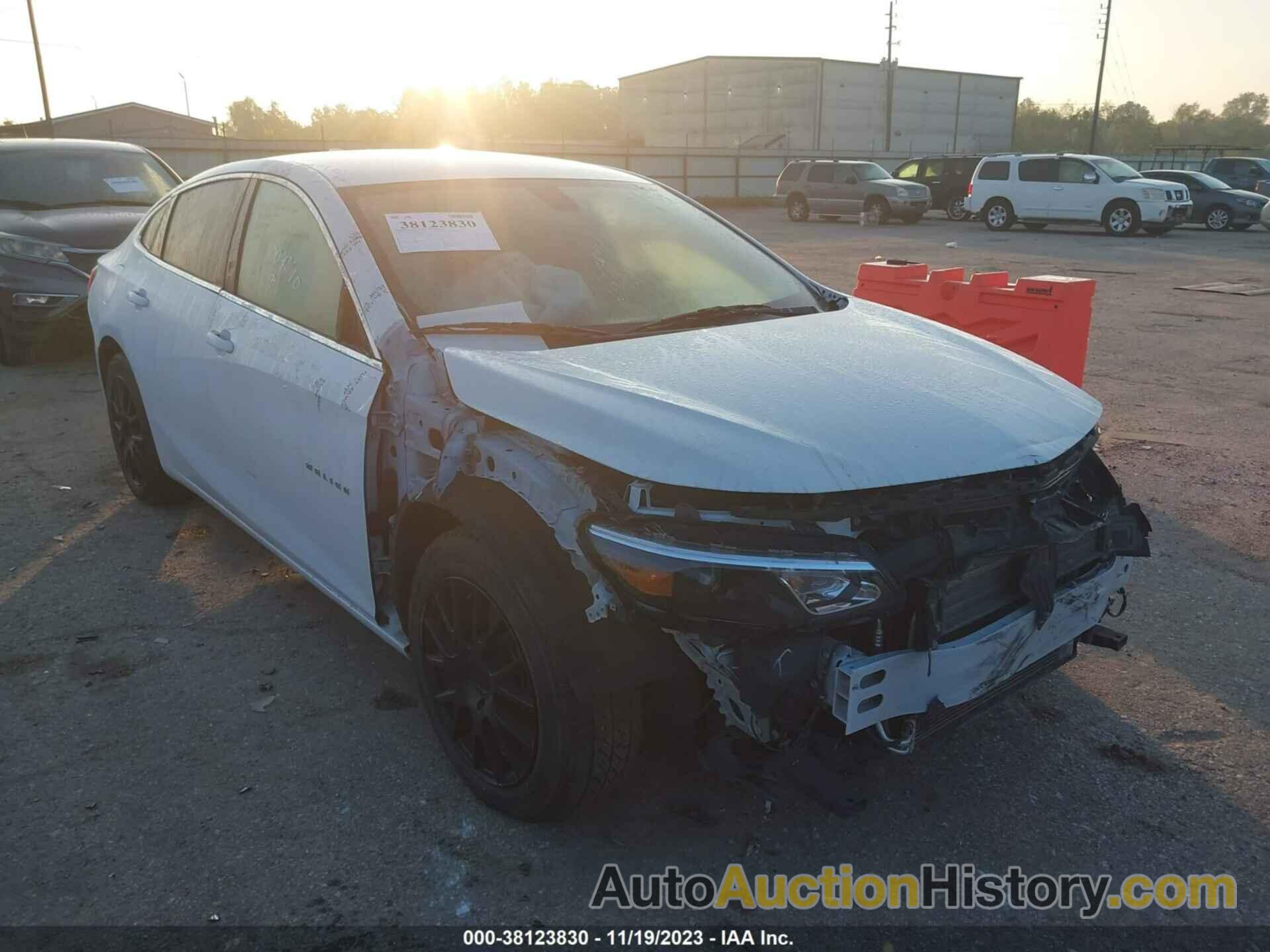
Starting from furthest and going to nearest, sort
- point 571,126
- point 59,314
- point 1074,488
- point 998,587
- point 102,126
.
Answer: point 571,126 → point 102,126 → point 59,314 → point 1074,488 → point 998,587

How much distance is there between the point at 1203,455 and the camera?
225 inches

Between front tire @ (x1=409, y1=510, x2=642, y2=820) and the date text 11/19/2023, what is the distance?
0.29 meters

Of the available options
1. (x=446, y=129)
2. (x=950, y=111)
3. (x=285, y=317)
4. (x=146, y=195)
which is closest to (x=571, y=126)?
(x=446, y=129)

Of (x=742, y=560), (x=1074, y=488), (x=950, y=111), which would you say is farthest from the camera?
(x=950, y=111)

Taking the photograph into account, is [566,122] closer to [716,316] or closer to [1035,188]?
[1035,188]

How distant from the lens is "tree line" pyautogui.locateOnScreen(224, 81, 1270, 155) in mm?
80375

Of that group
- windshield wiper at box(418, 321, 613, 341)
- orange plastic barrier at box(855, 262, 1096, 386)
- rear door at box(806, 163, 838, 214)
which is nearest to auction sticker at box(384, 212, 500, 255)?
windshield wiper at box(418, 321, 613, 341)

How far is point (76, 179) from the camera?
346 inches

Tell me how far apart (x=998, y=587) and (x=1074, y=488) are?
586mm

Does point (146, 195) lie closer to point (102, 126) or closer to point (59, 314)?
point (59, 314)

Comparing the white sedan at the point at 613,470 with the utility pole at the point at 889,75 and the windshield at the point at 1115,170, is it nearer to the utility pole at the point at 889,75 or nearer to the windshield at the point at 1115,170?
the windshield at the point at 1115,170

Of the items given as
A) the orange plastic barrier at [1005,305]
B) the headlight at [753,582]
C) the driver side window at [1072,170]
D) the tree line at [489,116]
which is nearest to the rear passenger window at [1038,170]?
the driver side window at [1072,170]

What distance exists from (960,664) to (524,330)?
58.9 inches

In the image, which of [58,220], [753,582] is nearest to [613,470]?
[753,582]
